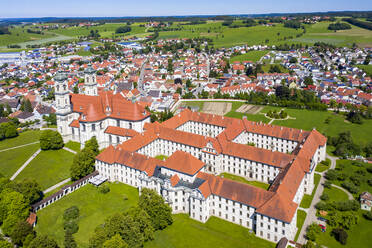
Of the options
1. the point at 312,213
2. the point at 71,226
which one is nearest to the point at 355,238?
the point at 312,213

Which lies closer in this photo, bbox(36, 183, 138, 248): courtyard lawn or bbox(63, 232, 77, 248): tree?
bbox(63, 232, 77, 248): tree

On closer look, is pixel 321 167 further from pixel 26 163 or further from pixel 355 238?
pixel 26 163

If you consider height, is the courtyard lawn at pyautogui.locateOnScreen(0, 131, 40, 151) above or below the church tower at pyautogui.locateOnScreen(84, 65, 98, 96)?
below

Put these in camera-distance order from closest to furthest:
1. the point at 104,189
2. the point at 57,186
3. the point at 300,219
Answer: the point at 300,219
the point at 104,189
the point at 57,186

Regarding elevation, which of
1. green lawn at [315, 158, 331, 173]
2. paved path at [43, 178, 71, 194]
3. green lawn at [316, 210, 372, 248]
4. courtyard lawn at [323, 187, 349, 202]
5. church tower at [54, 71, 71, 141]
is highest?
church tower at [54, 71, 71, 141]

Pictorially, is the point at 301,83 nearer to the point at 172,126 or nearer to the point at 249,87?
the point at 249,87

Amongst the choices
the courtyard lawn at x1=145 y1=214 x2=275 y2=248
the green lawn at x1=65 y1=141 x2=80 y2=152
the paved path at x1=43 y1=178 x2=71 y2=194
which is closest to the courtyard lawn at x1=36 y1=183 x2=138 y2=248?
the paved path at x1=43 y1=178 x2=71 y2=194

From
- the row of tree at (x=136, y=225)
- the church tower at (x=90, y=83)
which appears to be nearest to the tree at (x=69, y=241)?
the row of tree at (x=136, y=225)

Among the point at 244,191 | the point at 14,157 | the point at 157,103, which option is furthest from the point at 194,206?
the point at 157,103

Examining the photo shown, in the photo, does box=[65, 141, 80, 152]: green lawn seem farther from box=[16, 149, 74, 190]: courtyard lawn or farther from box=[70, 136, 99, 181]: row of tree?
box=[70, 136, 99, 181]: row of tree
